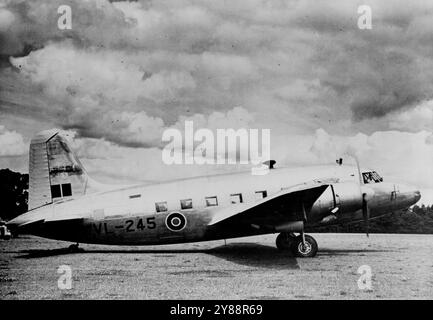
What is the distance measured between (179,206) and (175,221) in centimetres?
46

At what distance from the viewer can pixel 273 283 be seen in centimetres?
851

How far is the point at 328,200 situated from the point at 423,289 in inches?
141

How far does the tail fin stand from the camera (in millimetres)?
11594

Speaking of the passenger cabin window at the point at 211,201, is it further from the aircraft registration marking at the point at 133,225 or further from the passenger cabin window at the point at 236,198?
the aircraft registration marking at the point at 133,225

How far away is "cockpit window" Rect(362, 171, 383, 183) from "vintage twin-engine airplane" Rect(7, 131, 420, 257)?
21 cm

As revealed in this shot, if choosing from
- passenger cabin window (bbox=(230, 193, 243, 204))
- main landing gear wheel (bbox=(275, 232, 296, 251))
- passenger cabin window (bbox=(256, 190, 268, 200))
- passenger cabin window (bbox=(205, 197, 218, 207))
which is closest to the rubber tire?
main landing gear wheel (bbox=(275, 232, 296, 251))

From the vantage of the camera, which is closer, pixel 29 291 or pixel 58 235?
pixel 29 291

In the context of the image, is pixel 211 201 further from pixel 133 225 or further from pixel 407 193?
pixel 407 193

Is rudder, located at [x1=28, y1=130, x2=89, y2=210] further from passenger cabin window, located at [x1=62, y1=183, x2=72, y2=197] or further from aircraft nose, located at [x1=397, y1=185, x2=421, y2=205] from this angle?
aircraft nose, located at [x1=397, y1=185, x2=421, y2=205]

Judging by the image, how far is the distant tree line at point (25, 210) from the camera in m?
17.5

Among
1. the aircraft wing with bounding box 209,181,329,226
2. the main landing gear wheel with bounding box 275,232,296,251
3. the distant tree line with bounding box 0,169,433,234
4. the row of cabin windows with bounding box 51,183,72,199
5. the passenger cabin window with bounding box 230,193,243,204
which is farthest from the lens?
the distant tree line with bounding box 0,169,433,234

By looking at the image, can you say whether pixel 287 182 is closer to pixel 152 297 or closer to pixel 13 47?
pixel 152 297

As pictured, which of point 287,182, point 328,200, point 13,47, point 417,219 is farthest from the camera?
point 417,219

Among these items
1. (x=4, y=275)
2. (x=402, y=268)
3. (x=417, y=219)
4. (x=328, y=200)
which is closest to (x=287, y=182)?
(x=328, y=200)
